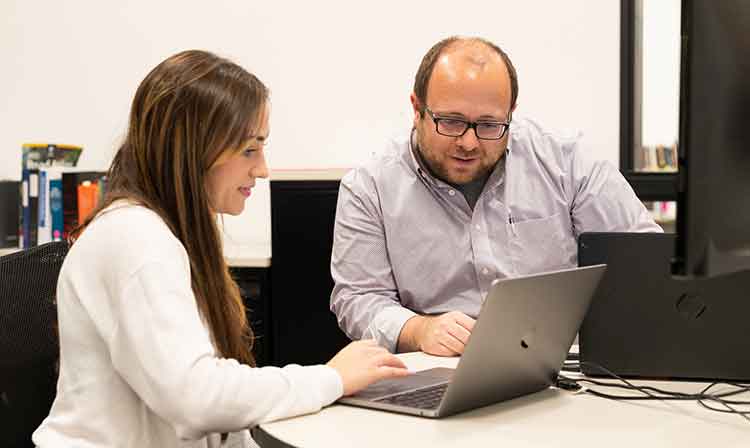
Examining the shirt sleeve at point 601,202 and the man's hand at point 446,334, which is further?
the shirt sleeve at point 601,202

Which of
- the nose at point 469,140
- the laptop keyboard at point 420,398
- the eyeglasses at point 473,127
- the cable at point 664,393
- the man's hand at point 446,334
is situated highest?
the eyeglasses at point 473,127

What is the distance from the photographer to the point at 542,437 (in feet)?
4.12

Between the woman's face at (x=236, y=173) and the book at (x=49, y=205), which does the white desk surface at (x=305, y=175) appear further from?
the woman's face at (x=236, y=173)

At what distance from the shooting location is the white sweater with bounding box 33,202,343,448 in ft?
4.19

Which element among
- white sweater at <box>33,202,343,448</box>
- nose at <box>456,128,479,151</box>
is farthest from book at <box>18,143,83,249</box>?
white sweater at <box>33,202,343,448</box>

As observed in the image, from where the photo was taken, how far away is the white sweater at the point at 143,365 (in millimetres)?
1278

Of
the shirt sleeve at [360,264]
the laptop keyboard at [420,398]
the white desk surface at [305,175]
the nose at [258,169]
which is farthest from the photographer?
the white desk surface at [305,175]

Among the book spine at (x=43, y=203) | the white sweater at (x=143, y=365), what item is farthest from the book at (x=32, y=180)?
the white sweater at (x=143, y=365)

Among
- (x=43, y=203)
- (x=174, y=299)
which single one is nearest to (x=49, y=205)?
(x=43, y=203)

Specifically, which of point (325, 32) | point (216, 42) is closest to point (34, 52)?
point (216, 42)

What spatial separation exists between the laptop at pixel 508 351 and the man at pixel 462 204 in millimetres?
659

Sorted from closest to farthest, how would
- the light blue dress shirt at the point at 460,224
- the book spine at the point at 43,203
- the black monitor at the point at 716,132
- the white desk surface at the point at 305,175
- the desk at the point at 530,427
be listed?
1. the black monitor at the point at 716,132
2. the desk at the point at 530,427
3. the light blue dress shirt at the point at 460,224
4. the white desk surface at the point at 305,175
5. the book spine at the point at 43,203

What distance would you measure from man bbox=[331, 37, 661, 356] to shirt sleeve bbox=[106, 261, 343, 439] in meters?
0.80

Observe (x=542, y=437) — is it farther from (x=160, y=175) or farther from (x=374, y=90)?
(x=374, y=90)
